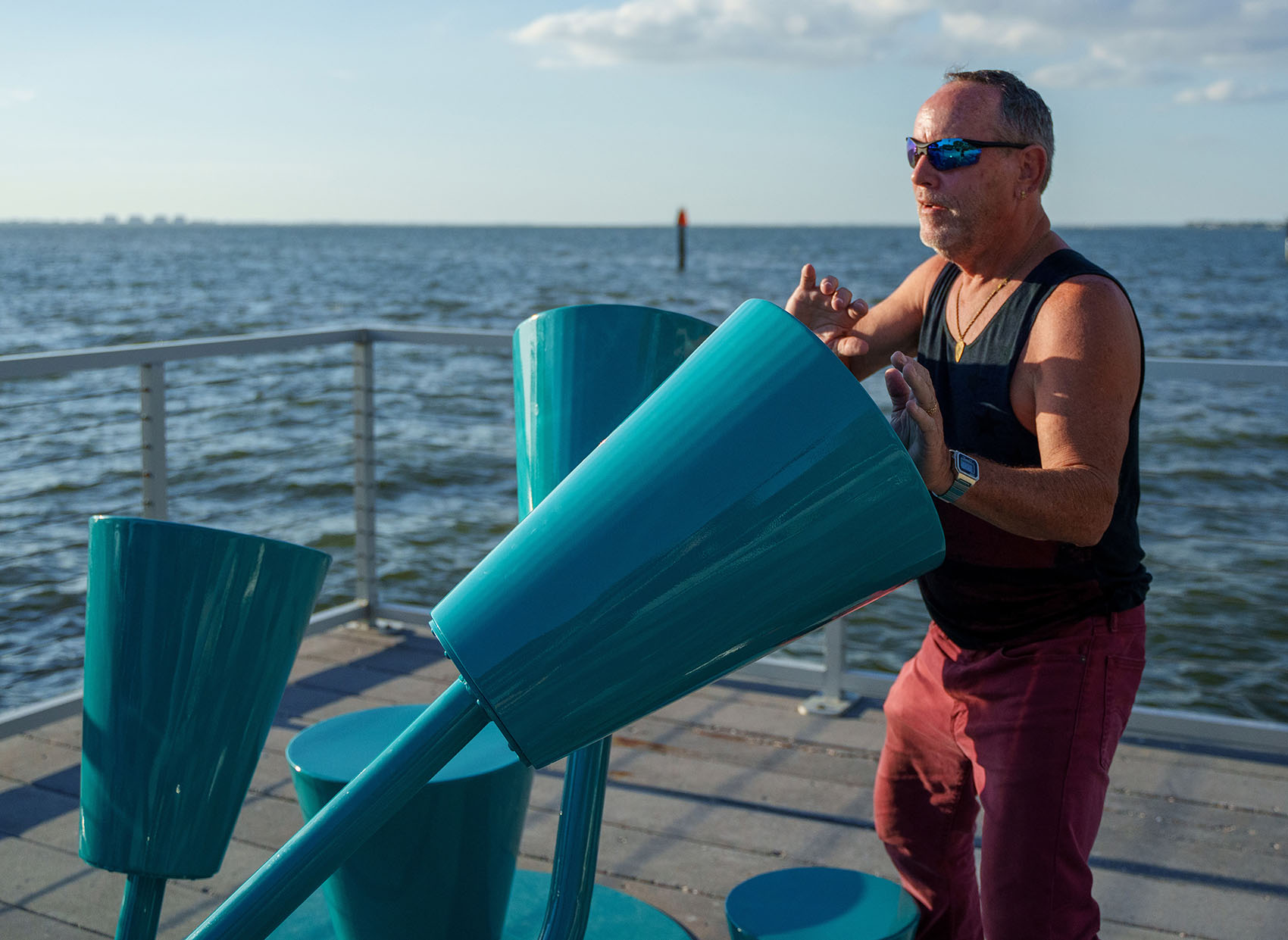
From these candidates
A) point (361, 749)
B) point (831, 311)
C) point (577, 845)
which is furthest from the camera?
point (361, 749)

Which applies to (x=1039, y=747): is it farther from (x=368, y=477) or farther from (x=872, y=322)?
(x=368, y=477)

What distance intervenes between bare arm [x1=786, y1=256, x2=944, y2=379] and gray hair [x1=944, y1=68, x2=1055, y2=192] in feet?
0.98

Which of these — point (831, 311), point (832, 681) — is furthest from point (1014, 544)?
point (832, 681)

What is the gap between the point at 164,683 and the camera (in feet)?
4.89

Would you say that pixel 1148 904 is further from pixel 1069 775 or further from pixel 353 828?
pixel 353 828

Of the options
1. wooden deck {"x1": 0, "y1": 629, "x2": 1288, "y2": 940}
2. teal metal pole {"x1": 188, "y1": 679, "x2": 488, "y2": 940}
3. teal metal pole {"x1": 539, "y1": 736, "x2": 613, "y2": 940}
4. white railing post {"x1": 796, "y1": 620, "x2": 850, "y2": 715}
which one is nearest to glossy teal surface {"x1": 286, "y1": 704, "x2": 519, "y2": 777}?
teal metal pole {"x1": 539, "y1": 736, "x2": 613, "y2": 940}

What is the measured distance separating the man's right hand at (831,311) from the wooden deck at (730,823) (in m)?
1.33

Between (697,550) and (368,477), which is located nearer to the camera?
(697,550)

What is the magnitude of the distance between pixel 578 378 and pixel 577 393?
0.02 meters

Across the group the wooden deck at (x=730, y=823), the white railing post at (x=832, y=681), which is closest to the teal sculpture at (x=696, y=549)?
the wooden deck at (x=730, y=823)

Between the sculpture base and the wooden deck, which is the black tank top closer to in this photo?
the sculpture base

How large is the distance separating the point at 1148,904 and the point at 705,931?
3.31 feet

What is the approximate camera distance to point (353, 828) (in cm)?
111

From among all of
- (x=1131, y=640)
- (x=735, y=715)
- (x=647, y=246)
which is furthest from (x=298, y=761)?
(x=647, y=246)
